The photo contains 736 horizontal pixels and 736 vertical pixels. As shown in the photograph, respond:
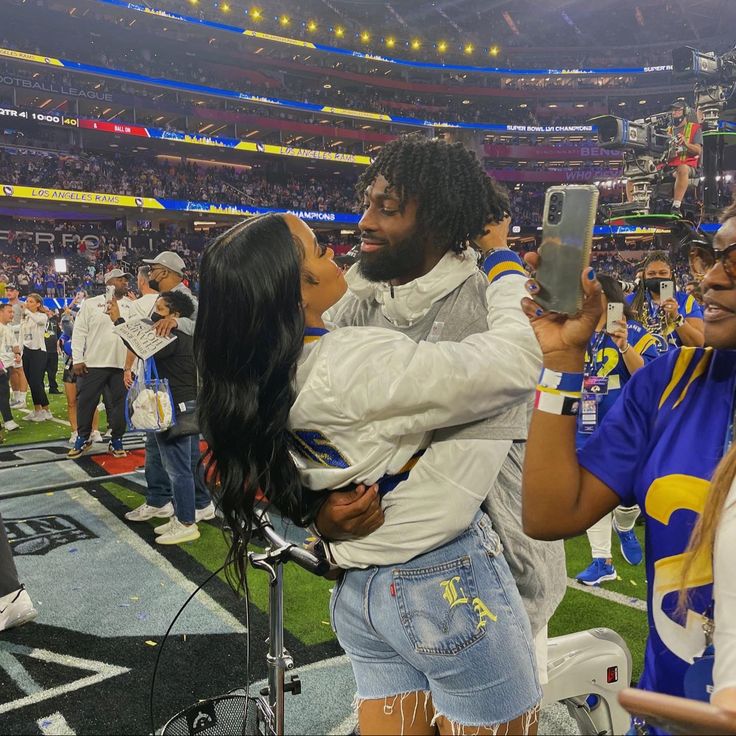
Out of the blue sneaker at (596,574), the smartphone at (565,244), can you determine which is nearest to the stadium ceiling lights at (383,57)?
the blue sneaker at (596,574)

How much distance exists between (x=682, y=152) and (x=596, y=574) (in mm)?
2469

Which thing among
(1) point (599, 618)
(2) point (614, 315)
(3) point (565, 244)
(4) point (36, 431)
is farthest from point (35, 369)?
(3) point (565, 244)

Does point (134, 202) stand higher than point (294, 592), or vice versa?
point (134, 202)

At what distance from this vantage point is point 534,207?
37.1 m

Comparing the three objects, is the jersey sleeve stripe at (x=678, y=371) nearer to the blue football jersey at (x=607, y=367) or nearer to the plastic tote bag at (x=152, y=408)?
the blue football jersey at (x=607, y=367)

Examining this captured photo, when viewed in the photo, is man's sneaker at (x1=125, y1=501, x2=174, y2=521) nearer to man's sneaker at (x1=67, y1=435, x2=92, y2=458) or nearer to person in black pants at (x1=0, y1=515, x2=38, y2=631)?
person in black pants at (x1=0, y1=515, x2=38, y2=631)

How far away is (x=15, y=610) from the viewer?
3414 mm

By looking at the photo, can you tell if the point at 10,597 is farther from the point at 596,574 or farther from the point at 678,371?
the point at 678,371

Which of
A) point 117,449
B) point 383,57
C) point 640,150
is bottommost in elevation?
point 117,449

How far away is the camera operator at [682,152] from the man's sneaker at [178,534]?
12.3 ft

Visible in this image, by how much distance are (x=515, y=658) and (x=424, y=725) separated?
0.28 metres

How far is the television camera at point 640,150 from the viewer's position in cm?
292

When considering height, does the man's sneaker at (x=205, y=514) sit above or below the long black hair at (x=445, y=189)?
below

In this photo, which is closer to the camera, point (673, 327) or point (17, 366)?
point (673, 327)
